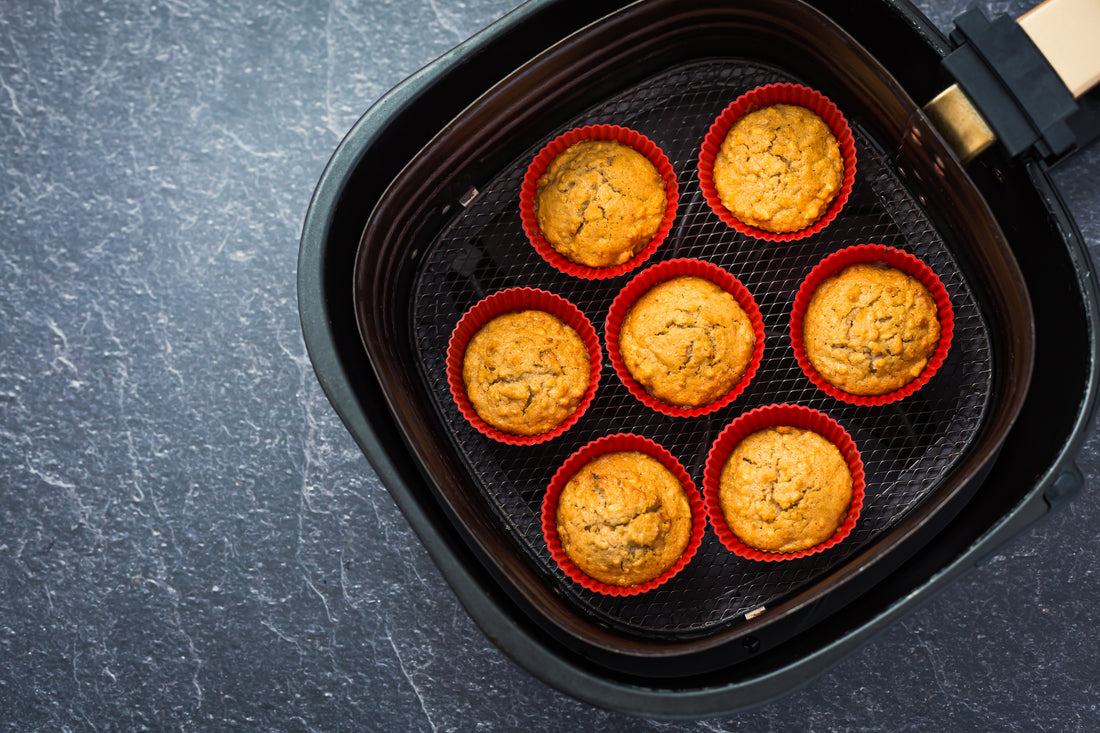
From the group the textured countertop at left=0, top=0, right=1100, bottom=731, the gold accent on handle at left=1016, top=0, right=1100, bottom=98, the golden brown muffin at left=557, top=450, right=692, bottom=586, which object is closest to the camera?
the gold accent on handle at left=1016, top=0, right=1100, bottom=98

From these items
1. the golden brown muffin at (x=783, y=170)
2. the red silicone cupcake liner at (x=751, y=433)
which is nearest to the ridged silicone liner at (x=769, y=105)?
the golden brown muffin at (x=783, y=170)

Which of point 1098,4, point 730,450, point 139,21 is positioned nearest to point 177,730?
point 730,450


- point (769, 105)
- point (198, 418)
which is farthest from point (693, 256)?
point (198, 418)

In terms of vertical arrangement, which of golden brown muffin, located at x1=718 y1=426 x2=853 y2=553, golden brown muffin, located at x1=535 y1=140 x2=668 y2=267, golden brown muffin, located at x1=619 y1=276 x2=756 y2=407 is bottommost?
golden brown muffin, located at x1=718 y1=426 x2=853 y2=553

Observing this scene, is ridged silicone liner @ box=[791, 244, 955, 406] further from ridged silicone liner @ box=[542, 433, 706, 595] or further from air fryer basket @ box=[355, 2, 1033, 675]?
ridged silicone liner @ box=[542, 433, 706, 595]

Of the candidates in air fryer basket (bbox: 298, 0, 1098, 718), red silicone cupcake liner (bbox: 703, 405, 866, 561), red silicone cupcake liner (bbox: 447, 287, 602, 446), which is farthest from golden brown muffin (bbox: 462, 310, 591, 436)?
red silicone cupcake liner (bbox: 703, 405, 866, 561)

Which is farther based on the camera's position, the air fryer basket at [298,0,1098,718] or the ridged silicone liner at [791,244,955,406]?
the ridged silicone liner at [791,244,955,406]

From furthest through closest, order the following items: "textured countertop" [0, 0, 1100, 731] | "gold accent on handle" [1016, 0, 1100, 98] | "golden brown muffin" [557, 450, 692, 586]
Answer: "textured countertop" [0, 0, 1100, 731] < "golden brown muffin" [557, 450, 692, 586] < "gold accent on handle" [1016, 0, 1100, 98]
